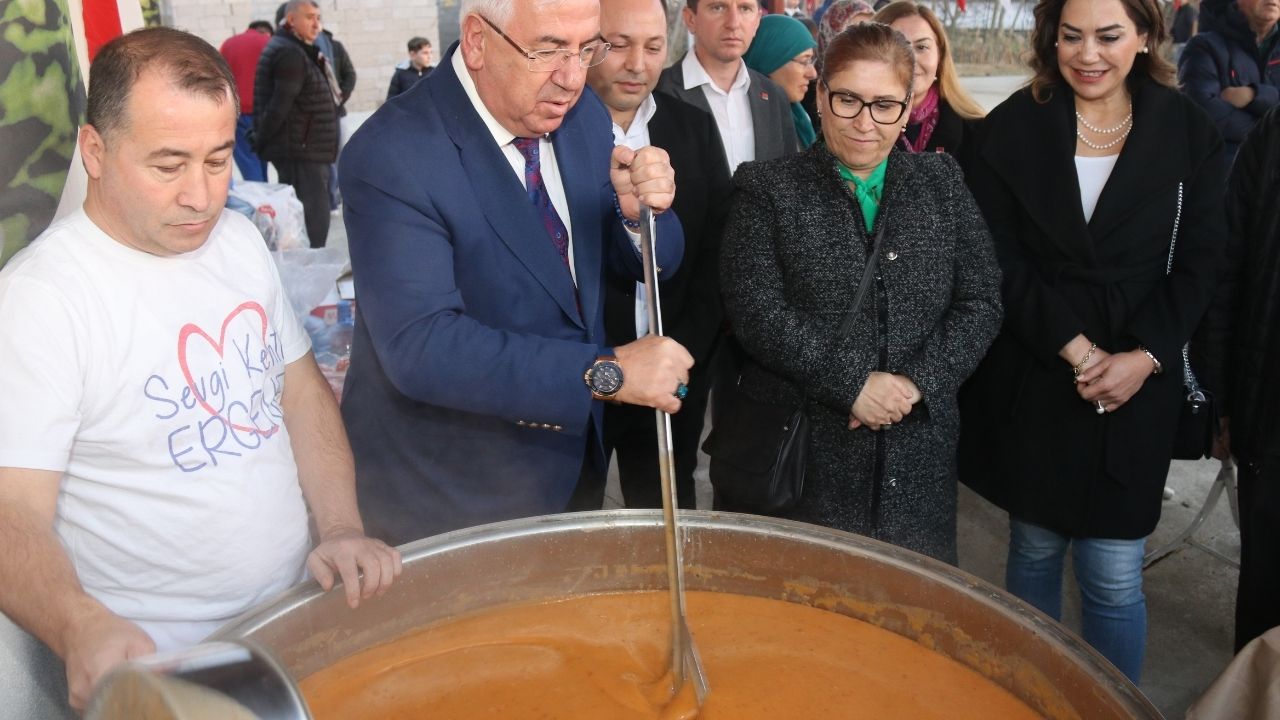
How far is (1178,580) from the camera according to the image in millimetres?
3074

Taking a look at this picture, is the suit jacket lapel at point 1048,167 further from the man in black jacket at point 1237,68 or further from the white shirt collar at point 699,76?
the man in black jacket at point 1237,68

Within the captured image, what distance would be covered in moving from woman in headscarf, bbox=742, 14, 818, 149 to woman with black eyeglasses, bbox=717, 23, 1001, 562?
1.79 metres

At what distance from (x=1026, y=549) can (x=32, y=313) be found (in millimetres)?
1947

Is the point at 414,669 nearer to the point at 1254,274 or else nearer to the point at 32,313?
the point at 32,313

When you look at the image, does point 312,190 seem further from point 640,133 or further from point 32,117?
point 32,117

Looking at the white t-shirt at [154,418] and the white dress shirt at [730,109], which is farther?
the white dress shirt at [730,109]

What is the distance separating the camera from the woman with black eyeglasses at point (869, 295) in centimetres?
202

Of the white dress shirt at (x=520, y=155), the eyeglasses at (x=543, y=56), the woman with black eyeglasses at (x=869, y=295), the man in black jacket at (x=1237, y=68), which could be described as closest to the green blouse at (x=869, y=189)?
the woman with black eyeglasses at (x=869, y=295)

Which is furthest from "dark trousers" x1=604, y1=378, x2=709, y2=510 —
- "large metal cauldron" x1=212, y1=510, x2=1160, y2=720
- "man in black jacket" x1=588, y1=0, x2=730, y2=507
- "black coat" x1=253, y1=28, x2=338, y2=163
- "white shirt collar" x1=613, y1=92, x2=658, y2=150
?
"black coat" x1=253, y1=28, x2=338, y2=163

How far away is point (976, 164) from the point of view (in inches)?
91.4

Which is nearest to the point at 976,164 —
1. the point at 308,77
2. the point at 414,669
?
the point at 414,669

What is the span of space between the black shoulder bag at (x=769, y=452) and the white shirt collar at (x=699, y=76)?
1170 mm

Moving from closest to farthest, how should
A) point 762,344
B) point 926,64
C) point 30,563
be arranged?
point 30,563, point 762,344, point 926,64

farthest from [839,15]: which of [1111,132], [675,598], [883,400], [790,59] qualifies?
[675,598]
